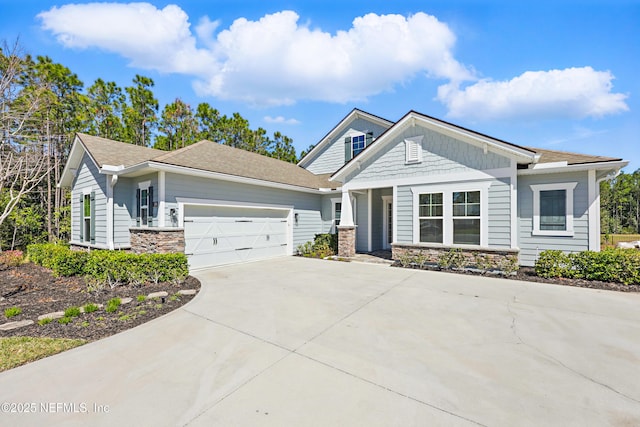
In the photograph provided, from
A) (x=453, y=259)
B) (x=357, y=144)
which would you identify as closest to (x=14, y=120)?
(x=357, y=144)

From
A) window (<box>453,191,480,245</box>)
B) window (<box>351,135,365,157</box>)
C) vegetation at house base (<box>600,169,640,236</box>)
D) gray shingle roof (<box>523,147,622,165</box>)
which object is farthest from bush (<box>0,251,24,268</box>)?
vegetation at house base (<box>600,169,640,236</box>)

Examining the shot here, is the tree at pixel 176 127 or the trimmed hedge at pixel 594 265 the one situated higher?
the tree at pixel 176 127

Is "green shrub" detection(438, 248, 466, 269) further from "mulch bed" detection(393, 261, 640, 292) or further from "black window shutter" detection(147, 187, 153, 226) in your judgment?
"black window shutter" detection(147, 187, 153, 226)

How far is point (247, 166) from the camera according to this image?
1177 centimetres

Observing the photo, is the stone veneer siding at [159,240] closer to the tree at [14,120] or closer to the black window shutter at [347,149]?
the tree at [14,120]

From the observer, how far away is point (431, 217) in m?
9.60

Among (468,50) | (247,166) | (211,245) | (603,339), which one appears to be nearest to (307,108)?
(247,166)

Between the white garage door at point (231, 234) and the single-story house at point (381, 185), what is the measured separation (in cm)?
4

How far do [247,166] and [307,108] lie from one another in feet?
22.0

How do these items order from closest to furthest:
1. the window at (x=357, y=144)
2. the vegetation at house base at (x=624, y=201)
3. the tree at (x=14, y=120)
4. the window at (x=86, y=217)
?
the tree at (x=14, y=120) → the window at (x=86, y=217) → the window at (x=357, y=144) → the vegetation at house base at (x=624, y=201)

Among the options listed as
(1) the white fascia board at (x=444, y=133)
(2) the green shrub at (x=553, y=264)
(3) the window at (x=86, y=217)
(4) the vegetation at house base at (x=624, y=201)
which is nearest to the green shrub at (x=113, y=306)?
(3) the window at (x=86, y=217)

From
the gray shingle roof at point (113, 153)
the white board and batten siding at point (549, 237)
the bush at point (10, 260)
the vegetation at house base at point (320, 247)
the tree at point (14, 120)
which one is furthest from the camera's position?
the vegetation at house base at point (320, 247)

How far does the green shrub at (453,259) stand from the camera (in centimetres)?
891

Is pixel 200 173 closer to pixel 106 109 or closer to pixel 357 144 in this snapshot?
pixel 357 144
